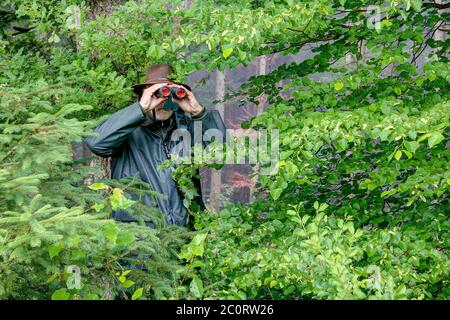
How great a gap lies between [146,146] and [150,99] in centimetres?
45

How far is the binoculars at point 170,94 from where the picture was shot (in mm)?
5207

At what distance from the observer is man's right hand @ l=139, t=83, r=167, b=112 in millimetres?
5199

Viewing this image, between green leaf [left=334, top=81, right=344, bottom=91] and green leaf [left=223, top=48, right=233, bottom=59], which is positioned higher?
green leaf [left=223, top=48, right=233, bottom=59]

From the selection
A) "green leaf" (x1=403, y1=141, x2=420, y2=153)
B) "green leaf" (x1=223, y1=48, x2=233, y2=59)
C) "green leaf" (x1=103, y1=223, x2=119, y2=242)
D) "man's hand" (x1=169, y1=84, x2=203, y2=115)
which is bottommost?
"green leaf" (x1=103, y1=223, x2=119, y2=242)

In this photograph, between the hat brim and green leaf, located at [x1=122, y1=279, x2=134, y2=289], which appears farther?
the hat brim

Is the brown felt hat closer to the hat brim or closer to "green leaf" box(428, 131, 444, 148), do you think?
the hat brim

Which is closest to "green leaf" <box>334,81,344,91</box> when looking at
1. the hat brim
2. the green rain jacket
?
the green rain jacket

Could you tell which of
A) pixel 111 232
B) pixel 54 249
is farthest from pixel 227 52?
pixel 54 249

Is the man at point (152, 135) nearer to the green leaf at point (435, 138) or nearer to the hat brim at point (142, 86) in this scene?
the hat brim at point (142, 86)

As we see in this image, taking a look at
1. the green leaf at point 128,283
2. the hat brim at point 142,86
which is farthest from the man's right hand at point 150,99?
the green leaf at point 128,283

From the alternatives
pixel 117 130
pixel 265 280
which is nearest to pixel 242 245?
pixel 265 280

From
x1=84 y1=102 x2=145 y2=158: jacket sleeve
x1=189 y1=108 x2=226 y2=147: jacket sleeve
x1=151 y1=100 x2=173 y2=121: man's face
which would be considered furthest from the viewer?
x1=189 y1=108 x2=226 y2=147: jacket sleeve

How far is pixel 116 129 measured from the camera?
5.18m
